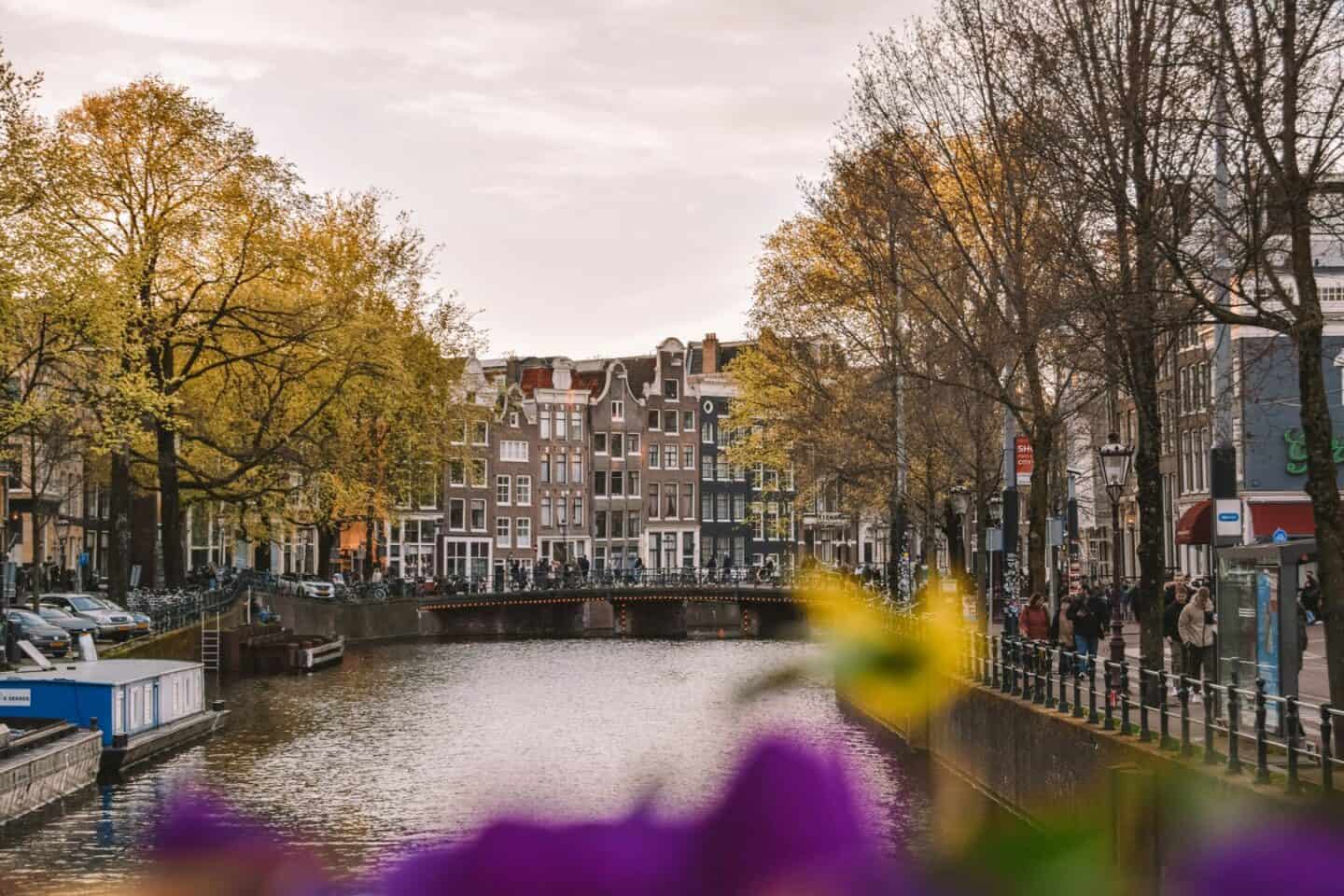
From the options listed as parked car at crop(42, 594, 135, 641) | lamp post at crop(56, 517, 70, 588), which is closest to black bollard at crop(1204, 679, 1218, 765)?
parked car at crop(42, 594, 135, 641)

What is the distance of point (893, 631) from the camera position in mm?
43062

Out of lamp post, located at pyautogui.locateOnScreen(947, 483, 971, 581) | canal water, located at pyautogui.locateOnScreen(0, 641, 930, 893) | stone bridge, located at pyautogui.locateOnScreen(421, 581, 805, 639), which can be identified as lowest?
canal water, located at pyautogui.locateOnScreen(0, 641, 930, 893)

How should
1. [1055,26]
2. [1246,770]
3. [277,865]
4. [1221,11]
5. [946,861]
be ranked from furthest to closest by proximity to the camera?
[1055,26], [1221,11], [1246,770], [946,861], [277,865]

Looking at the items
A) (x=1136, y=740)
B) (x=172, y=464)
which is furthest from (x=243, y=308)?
(x=1136, y=740)

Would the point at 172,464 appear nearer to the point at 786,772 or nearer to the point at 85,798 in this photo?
the point at 85,798

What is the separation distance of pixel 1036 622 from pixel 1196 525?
883 inches

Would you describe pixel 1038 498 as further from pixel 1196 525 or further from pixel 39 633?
pixel 39 633

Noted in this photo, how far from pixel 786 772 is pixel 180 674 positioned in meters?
34.6

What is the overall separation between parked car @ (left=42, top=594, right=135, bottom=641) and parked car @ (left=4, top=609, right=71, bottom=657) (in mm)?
1808

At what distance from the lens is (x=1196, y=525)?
53031mm

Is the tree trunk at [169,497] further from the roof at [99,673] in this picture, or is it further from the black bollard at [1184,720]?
the black bollard at [1184,720]

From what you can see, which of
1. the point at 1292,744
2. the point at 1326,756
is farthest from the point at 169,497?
the point at 1326,756

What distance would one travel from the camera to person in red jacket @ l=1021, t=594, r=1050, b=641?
32.1 metres

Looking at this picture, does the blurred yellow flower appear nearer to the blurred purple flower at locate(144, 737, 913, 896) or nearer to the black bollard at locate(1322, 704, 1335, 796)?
the black bollard at locate(1322, 704, 1335, 796)
